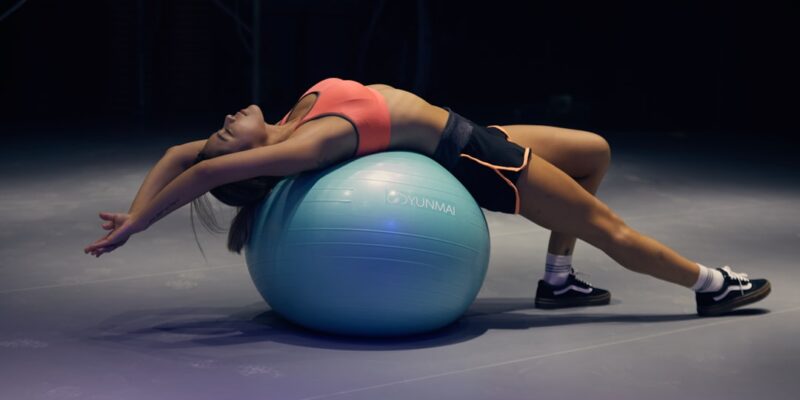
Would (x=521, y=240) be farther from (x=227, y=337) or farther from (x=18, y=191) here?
(x=18, y=191)

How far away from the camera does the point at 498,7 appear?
1068 centimetres

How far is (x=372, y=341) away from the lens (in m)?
3.29

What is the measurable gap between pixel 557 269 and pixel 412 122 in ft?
2.78

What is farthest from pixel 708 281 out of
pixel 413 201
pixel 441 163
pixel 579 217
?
pixel 413 201

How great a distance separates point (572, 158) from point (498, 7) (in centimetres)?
726

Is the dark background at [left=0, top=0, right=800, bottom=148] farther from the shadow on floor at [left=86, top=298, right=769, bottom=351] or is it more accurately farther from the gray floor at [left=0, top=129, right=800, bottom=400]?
the shadow on floor at [left=86, top=298, right=769, bottom=351]

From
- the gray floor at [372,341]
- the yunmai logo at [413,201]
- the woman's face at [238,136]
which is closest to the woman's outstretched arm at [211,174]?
the woman's face at [238,136]

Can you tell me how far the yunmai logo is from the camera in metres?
3.13

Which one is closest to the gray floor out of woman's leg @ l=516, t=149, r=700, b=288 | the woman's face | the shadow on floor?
the shadow on floor

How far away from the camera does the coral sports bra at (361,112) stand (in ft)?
10.6

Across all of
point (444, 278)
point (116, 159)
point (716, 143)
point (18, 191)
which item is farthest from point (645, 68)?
point (444, 278)

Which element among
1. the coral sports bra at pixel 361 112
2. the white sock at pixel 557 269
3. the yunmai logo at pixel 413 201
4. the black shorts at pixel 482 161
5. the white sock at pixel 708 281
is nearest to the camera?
the yunmai logo at pixel 413 201

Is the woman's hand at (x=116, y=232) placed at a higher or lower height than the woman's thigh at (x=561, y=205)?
lower

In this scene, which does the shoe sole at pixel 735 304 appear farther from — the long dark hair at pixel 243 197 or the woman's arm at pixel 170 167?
the woman's arm at pixel 170 167
